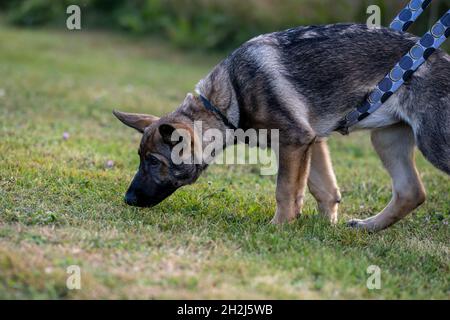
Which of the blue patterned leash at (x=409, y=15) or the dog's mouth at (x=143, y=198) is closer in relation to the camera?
the dog's mouth at (x=143, y=198)

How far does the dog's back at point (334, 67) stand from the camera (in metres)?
5.10

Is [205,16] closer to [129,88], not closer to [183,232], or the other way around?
[129,88]

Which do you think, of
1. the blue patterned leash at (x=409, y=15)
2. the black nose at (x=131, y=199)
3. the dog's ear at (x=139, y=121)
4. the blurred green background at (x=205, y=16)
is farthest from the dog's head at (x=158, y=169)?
A: the blurred green background at (x=205, y=16)

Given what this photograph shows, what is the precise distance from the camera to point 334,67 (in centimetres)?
529

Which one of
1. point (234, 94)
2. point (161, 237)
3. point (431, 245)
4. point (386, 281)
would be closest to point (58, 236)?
point (161, 237)

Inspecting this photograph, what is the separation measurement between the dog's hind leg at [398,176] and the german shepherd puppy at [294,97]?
101 millimetres

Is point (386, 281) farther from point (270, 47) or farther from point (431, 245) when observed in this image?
point (270, 47)

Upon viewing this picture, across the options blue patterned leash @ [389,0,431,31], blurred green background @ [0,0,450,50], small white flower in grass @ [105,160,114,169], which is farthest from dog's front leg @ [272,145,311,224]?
blurred green background @ [0,0,450,50]

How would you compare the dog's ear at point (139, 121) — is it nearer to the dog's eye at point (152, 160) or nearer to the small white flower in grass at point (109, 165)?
the dog's eye at point (152, 160)

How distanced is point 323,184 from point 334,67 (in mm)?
1109

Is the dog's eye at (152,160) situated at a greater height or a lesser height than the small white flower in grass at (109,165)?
greater

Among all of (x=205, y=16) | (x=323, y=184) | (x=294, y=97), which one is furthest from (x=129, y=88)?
(x=294, y=97)

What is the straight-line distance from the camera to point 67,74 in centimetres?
1216

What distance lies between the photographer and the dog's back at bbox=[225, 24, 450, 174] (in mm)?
5098
